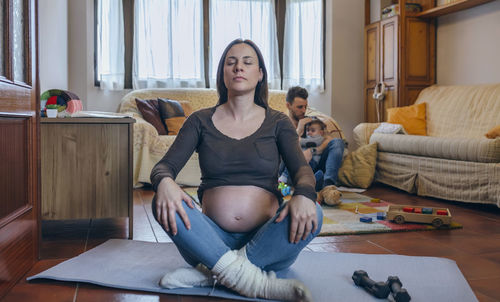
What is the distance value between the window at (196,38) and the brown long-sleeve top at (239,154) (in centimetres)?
389

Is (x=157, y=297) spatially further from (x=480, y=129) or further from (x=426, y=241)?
(x=480, y=129)

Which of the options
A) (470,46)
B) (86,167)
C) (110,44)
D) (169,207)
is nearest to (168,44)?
(110,44)

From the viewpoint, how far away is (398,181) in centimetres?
380

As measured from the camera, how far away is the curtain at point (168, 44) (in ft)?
17.1

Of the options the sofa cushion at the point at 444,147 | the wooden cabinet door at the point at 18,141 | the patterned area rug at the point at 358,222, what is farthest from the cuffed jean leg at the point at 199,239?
the sofa cushion at the point at 444,147

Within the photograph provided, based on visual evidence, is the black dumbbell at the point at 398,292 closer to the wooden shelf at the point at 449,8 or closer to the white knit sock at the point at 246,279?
the white knit sock at the point at 246,279

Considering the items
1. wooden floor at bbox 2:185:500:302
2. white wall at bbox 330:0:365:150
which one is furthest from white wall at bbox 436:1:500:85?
wooden floor at bbox 2:185:500:302

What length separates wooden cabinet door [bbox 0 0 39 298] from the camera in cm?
147

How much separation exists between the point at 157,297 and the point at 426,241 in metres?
1.32

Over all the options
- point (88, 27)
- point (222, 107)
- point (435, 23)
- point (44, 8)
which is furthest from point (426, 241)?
point (88, 27)

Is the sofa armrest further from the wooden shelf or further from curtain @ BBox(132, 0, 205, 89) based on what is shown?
curtain @ BBox(132, 0, 205, 89)

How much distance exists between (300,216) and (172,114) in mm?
3363

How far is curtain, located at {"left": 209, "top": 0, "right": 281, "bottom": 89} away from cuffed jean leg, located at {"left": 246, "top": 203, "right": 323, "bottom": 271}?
4242mm

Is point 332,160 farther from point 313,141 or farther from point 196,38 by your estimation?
point 196,38
